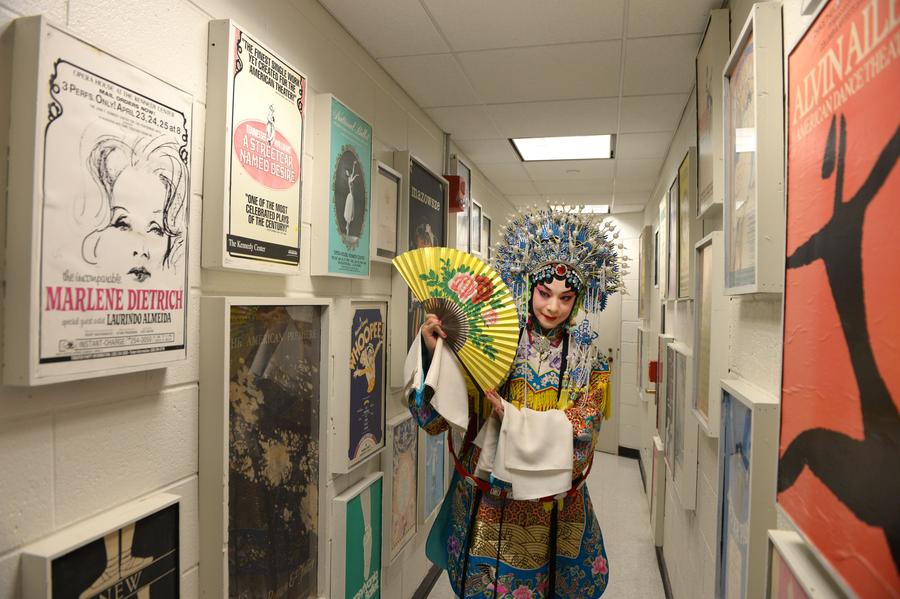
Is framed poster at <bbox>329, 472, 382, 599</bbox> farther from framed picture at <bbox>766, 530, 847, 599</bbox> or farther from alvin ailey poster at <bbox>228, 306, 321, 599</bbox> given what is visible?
framed picture at <bbox>766, 530, 847, 599</bbox>

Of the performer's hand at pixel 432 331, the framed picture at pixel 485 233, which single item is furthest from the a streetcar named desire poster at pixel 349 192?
the framed picture at pixel 485 233

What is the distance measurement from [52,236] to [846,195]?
1.14 meters

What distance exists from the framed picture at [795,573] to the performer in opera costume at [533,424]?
2.48 feet

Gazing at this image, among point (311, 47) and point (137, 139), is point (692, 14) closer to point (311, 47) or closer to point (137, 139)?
point (311, 47)

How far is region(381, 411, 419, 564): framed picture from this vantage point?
2.39 meters

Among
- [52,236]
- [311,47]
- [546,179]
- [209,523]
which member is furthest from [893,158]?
[546,179]

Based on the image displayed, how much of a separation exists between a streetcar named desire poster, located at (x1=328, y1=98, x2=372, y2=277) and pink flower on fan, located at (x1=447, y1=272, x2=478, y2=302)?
404mm

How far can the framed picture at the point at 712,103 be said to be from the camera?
167 cm

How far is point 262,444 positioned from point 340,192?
0.83m

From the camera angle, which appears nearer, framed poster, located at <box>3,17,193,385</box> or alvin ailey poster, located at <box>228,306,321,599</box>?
framed poster, located at <box>3,17,193,385</box>

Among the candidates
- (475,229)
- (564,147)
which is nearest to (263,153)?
(564,147)

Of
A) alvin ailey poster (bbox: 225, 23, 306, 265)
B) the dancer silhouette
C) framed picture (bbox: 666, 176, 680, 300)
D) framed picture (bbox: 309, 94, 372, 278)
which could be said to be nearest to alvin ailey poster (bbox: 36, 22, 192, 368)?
alvin ailey poster (bbox: 225, 23, 306, 265)

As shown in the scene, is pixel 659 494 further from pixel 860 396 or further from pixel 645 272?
pixel 860 396

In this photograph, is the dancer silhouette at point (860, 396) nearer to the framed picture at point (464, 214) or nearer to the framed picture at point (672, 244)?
the framed picture at point (672, 244)
